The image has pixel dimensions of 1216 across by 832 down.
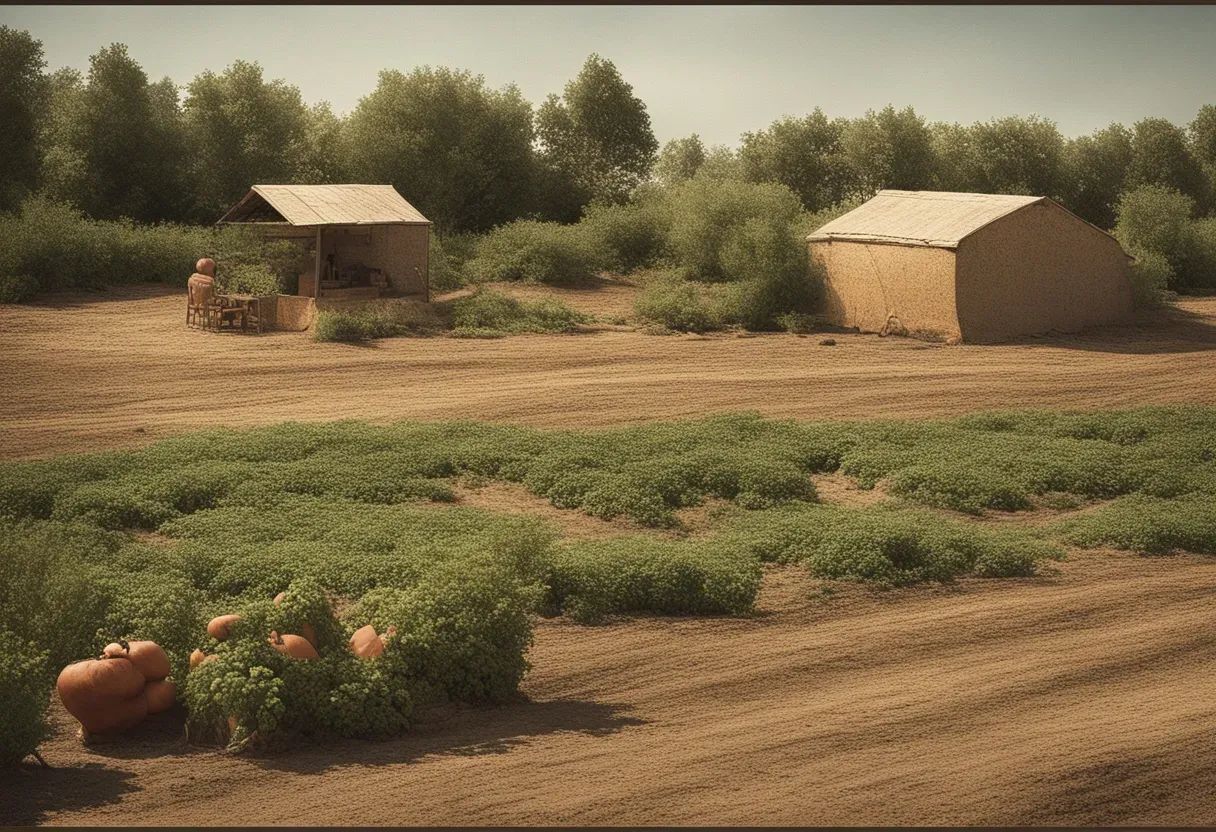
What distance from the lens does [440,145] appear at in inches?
2004

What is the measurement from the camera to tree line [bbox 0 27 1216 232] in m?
47.4

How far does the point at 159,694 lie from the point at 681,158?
3542 inches

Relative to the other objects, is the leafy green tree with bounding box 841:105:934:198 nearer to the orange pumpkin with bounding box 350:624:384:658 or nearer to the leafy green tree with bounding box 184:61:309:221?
the leafy green tree with bounding box 184:61:309:221

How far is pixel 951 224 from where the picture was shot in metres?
33.0

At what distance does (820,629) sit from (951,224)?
21.0 m

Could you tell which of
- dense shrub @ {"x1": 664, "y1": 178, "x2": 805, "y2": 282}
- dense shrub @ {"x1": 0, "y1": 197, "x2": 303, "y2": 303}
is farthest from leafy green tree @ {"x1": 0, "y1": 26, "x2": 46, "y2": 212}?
dense shrub @ {"x1": 664, "y1": 178, "x2": 805, "y2": 282}

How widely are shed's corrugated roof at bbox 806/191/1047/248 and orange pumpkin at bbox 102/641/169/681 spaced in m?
24.3

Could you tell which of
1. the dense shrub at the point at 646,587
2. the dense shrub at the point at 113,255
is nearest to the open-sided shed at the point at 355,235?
the dense shrub at the point at 113,255

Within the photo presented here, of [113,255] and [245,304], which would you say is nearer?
[245,304]

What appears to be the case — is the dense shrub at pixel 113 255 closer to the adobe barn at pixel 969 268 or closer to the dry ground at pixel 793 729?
the dry ground at pixel 793 729

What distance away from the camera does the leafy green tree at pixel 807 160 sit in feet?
184

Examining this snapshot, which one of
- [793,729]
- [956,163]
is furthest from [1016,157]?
[793,729]

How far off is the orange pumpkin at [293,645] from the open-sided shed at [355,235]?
23.6 metres

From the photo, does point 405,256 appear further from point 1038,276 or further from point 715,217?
point 1038,276
